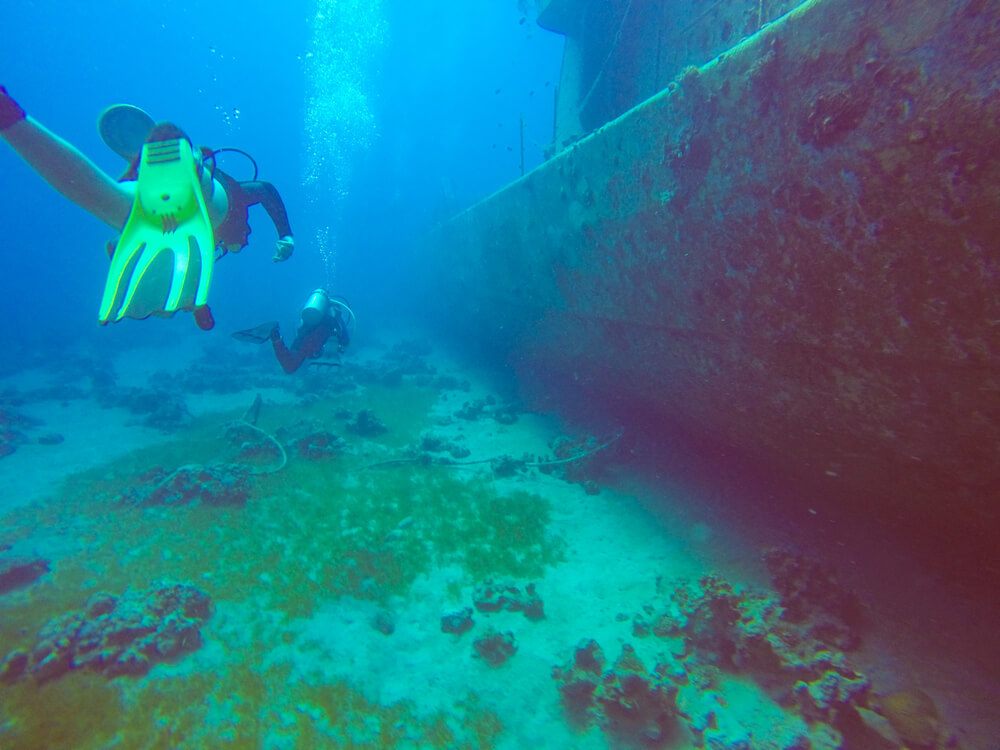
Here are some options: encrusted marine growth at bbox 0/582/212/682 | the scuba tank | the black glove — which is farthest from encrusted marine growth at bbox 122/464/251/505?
the black glove

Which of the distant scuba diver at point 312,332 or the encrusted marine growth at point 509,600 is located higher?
the distant scuba diver at point 312,332

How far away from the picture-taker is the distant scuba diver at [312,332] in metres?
5.45

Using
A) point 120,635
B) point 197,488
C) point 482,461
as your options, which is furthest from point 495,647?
point 197,488

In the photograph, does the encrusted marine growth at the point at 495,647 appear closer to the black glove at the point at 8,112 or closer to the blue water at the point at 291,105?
the black glove at the point at 8,112

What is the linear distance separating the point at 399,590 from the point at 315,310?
363 centimetres

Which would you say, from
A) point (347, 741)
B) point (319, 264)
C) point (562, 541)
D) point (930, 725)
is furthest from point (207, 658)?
point (319, 264)

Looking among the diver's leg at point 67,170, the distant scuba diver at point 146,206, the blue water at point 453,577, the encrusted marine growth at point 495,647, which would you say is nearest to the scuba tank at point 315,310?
the blue water at point 453,577

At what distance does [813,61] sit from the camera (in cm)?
214

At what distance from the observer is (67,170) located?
3.15 m

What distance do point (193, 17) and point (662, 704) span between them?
2863 inches

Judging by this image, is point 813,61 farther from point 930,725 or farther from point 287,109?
point 287,109

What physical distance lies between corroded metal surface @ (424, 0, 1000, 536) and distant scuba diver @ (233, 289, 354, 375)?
3573 millimetres

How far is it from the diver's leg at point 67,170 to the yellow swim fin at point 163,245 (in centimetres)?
17

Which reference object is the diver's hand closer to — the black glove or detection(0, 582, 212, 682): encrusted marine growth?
the black glove
